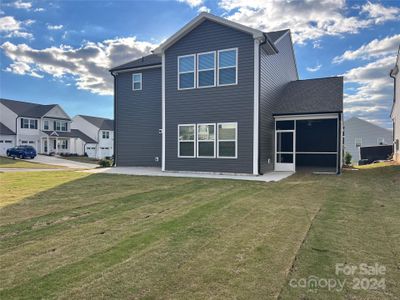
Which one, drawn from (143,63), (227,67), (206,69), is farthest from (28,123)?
(227,67)

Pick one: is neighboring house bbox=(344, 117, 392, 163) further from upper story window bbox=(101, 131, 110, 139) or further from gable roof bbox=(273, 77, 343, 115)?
upper story window bbox=(101, 131, 110, 139)

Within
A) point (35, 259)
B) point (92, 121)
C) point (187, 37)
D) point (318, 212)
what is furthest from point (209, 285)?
point (92, 121)

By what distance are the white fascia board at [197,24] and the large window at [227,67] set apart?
1.05 meters

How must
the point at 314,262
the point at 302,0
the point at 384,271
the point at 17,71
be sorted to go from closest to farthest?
the point at 384,271, the point at 314,262, the point at 302,0, the point at 17,71

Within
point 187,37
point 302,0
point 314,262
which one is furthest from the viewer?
point 187,37

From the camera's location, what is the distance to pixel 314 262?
3.49m

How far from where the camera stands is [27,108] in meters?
40.6

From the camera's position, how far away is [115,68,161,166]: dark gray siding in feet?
59.3

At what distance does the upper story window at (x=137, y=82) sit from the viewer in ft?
60.5

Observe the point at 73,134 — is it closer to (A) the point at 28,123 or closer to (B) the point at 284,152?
(A) the point at 28,123

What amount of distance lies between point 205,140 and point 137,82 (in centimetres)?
708


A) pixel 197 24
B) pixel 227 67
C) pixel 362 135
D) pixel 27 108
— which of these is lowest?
pixel 362 135

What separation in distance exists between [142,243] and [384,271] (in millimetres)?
2996

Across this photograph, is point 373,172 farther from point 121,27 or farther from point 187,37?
point 121,27
